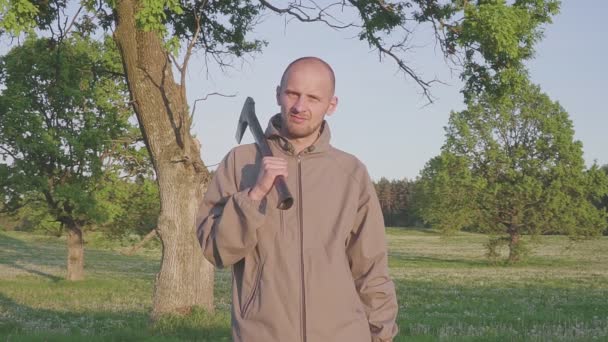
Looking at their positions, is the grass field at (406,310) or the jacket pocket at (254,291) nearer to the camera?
the jacket pocket at (254,291)

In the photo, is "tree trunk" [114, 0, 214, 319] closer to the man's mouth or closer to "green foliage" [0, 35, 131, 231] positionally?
the man's mouth

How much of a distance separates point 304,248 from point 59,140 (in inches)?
1086

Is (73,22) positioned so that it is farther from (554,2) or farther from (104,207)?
(104,207)

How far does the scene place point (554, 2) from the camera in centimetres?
1237

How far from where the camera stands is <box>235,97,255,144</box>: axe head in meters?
3.82

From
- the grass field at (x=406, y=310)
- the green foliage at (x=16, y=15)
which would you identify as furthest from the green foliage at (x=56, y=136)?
the green foliage at (x=16, y=15)

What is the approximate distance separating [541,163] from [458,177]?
4.86 metres

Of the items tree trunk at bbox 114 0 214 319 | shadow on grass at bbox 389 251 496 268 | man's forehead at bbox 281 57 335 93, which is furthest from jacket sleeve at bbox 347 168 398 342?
shadow on grass at bbox 389 251 496 268

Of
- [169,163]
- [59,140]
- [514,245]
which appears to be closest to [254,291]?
[169,163]

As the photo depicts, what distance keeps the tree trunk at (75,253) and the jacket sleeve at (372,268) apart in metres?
27.7

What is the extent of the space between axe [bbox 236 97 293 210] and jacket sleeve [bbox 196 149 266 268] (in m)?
0.10

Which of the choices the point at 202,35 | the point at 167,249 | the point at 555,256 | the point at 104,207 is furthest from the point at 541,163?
the point at 167,249

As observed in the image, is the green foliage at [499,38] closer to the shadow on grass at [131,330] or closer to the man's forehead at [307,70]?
the shadow on grass at [131,330]

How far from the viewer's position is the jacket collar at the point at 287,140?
135 inches
